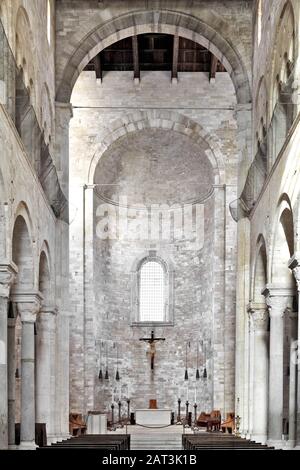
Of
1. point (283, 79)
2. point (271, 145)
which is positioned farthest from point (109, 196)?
point (283, 79)

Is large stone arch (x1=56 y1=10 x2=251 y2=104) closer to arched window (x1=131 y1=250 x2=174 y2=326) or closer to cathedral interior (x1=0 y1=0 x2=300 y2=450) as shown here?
cathedral interior (x1=0 y1=0 x2=300 y2=450)

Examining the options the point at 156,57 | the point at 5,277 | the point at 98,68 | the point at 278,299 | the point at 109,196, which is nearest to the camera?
the point at 5,277

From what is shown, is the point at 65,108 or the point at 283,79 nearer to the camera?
the point at 283,79

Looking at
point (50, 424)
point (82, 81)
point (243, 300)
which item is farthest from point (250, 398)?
point (82, 81)

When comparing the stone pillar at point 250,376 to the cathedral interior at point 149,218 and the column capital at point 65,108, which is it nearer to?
the cathedral interior at point 149,218

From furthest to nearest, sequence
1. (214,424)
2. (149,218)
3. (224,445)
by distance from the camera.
→ (149,218)
(214,424)
(224,445)

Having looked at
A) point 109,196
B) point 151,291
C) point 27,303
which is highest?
point 109,196

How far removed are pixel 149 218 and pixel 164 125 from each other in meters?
5.86

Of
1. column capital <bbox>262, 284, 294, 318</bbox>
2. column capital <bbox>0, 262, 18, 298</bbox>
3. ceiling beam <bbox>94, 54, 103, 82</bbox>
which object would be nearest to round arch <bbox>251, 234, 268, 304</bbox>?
column capital <bbox>262, 284, 294, 318</bbox>

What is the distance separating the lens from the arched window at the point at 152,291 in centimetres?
4116

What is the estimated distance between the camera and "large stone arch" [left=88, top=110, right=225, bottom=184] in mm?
37281

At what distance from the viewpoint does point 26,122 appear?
2081 cm

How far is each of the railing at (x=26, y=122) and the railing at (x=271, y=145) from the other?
592cm

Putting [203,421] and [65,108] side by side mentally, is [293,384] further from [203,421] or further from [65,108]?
[65,108]
